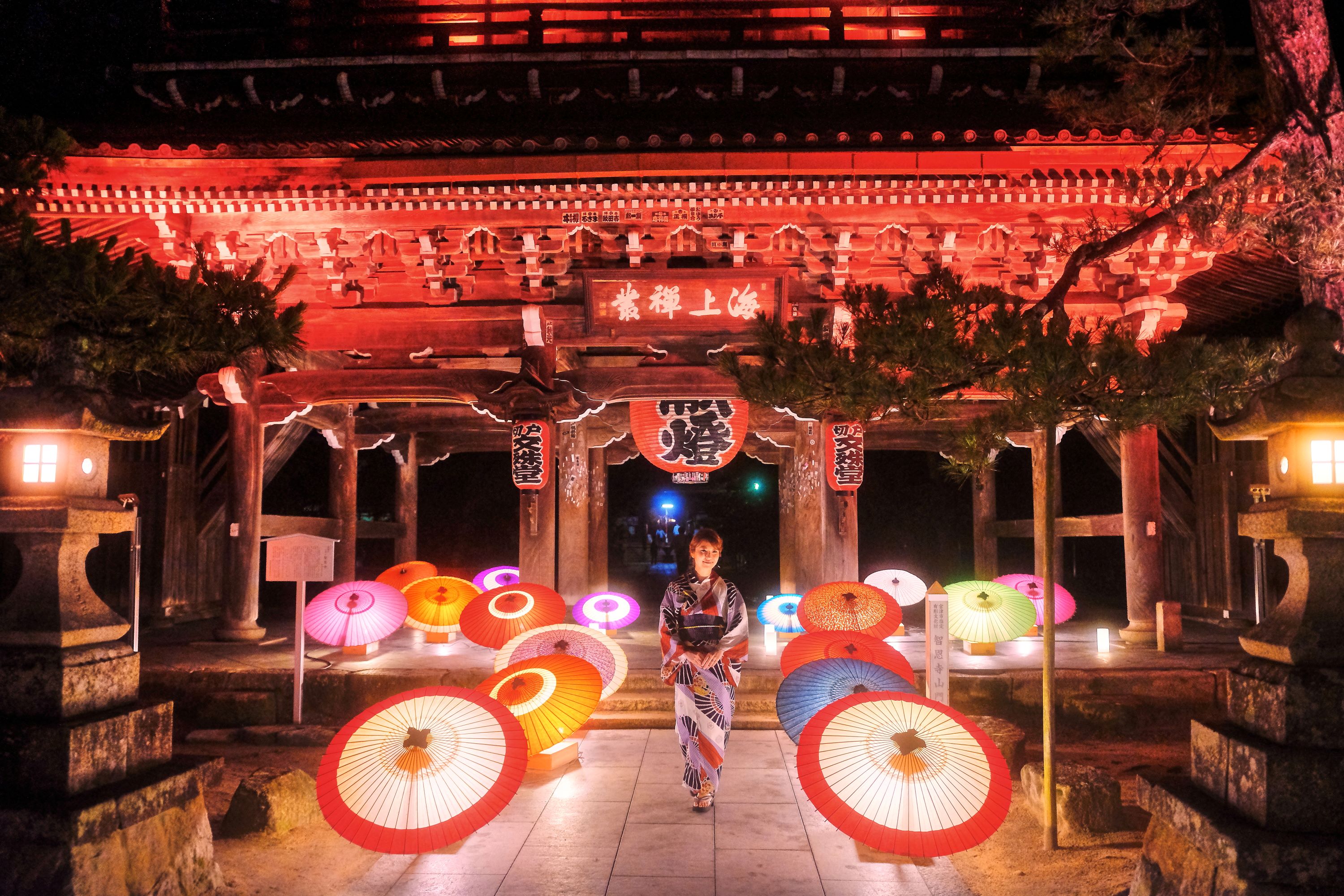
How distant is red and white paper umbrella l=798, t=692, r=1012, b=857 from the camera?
12.9 feet

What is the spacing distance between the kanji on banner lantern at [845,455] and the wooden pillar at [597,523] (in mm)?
5712

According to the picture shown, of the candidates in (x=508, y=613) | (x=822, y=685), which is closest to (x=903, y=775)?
(x=822, y=685)

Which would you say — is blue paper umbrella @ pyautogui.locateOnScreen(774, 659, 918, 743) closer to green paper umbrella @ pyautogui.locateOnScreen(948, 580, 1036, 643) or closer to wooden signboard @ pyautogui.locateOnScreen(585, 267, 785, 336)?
green paper umbrella @ pyautogui.locateOnScreen(948, 580, 1036, 643)

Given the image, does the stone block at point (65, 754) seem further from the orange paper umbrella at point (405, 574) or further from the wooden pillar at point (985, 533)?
the wooden pillar at point (985, 533)

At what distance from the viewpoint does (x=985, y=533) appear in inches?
613

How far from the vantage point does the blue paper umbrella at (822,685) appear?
5.04m

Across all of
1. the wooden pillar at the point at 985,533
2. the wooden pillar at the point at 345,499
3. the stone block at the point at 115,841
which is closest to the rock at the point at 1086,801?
the stone block at the point at 115,841

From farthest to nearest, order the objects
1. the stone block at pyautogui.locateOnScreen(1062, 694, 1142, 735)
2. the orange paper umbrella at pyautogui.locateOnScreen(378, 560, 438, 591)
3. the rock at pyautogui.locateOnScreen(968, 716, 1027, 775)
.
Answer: the orange paper umbrella at pyautogui.locateOnScreen(378, 560, 438, 591) < the stone block at pyautogui.locateOnScreen(1062, 694, 1142, 735) < the rock at pyautogui.locateOnScreen(968, 716, 1027, 775)

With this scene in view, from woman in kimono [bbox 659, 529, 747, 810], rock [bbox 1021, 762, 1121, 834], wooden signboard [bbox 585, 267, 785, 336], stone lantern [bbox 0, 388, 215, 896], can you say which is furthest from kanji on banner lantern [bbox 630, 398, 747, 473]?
stone lantern [bbox 0, 388, 215, 896]

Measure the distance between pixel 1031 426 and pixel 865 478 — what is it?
16.3 m

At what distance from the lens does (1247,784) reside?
11.1 feet

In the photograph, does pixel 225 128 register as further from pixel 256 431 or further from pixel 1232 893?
pixel 1232 893

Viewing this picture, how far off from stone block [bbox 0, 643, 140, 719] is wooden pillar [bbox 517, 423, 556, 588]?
19.9 ft

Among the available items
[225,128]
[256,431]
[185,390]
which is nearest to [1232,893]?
[256,431]
